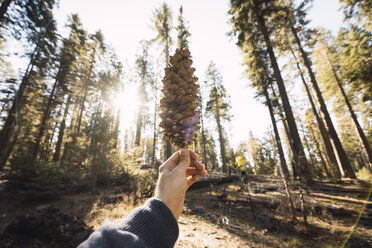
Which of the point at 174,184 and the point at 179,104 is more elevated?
the point at 179,104

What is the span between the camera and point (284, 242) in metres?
4.29

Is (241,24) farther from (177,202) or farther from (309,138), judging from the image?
(309,138)

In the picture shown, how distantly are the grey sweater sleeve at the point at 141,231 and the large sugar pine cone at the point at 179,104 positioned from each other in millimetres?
563

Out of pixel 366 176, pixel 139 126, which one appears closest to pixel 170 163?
pixel 366 176

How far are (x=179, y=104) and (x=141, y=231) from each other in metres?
0.98

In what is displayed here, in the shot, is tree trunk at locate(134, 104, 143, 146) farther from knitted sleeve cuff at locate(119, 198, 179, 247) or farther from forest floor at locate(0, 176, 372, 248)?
knitted sleeve cuff at locate(119, 198, 179, 247)

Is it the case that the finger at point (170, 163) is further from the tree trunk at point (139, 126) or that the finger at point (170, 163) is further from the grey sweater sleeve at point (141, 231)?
the tree trunk at point (139, 126)

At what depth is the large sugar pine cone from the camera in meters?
1.29

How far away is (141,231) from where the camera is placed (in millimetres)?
910

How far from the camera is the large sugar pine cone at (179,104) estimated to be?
129cm

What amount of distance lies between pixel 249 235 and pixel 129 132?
5130cm

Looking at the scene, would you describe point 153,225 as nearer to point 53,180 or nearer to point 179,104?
point 179,104

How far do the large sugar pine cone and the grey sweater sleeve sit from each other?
56 centimetres

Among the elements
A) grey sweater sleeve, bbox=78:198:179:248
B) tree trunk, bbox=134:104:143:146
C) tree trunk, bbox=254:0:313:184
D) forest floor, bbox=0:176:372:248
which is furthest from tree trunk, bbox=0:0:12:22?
tree trunk, bbox=254:0:313:184
